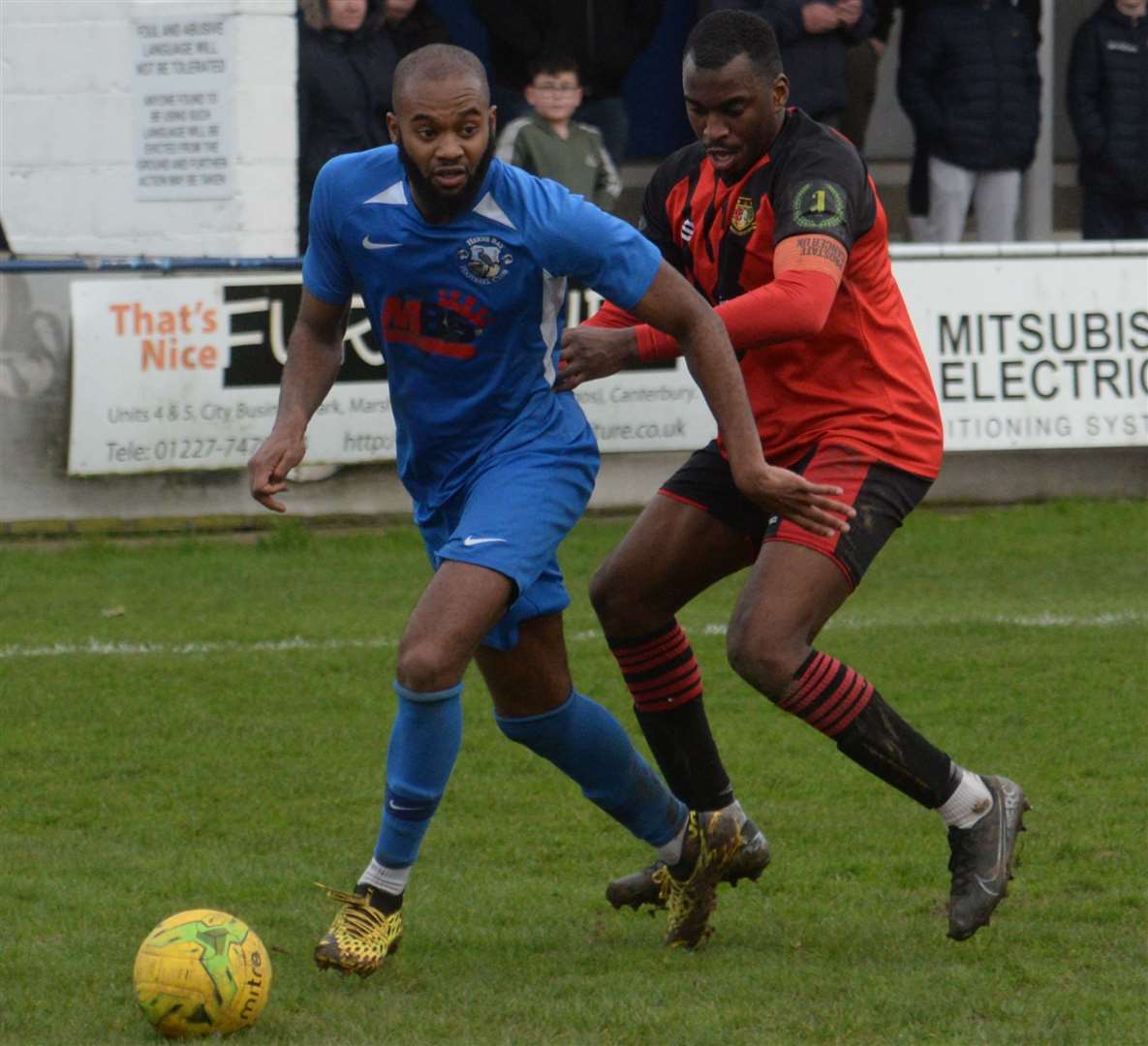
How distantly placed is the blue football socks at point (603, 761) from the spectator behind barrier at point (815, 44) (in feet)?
23.3

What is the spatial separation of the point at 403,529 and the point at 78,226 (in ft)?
8.34

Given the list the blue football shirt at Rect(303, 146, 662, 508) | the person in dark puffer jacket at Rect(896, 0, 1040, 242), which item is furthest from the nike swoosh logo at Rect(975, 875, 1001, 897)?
the person in dark puffer jacket at Rect(896, 0, 1040, 242)

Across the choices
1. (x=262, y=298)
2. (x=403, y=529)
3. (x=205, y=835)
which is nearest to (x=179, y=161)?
(x=262, y=298)

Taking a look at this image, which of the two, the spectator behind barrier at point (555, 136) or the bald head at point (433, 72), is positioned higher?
the bald head at point (433, 72)

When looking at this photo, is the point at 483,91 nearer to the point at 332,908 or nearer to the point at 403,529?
the point at 332,908

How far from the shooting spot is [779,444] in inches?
201

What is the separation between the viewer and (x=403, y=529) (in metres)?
11.2

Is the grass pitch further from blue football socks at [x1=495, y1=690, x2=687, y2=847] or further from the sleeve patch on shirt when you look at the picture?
the sleeve patch on shirt

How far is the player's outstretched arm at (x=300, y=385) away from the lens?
4.87 metres

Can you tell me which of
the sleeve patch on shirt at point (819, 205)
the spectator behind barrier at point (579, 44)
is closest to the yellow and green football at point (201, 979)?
the sleeve patch on shirt at point (819, 205)

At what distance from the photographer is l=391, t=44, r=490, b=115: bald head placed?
4.57m

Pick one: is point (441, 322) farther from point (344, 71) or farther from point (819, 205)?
point (344, 71)

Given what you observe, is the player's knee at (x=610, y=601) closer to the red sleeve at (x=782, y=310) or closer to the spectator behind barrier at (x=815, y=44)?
the red sleeve at (x=782, y=310)

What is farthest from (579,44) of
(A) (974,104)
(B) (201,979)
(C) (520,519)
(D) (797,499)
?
(B) (201,979)
